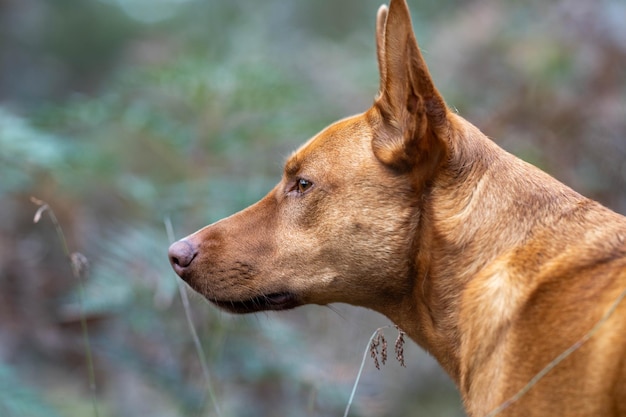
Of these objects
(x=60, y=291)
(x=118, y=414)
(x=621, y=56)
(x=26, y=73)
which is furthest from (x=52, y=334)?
(x=26, y=73)

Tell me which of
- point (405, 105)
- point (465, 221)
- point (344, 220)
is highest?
point (405, 105)

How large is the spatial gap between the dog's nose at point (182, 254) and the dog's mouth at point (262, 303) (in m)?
0.17

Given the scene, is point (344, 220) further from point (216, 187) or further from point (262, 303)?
point (216, 187)

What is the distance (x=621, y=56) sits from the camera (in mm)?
5965

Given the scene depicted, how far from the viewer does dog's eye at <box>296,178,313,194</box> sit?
2.98 metres

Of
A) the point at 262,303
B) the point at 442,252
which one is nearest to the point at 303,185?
the point at 262,303

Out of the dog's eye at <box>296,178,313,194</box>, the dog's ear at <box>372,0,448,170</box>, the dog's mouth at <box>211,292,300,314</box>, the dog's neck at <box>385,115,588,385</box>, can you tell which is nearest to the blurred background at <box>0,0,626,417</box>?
the dog's mouth at <box>211,292,300,314</box>

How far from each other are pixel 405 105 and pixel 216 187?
2.28 metres

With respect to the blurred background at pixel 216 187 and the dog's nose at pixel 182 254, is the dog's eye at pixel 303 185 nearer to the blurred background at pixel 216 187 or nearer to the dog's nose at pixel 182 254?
the dog's nose at pixel 182 254

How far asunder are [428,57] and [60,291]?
399 centimetres

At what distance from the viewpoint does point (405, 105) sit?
2705mm

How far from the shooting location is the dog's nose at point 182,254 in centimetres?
299

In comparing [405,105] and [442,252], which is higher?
[405,105]

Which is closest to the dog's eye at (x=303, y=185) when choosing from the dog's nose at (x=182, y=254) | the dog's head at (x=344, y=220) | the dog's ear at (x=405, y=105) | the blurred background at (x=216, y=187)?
the dog's head at (x=344, y=220)
